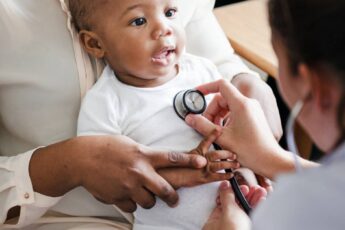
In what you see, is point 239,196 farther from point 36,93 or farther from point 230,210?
point 36,93

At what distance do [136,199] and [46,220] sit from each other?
270 mm

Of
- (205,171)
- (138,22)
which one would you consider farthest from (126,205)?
(138,22)

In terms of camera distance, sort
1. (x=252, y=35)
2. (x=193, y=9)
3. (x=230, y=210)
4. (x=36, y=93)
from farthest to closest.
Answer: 1. (x=252, y=35)
2. (x=193, y=9)
3. (x=36, y=93)
4. (x=230, y=210)

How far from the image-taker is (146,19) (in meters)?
1.19

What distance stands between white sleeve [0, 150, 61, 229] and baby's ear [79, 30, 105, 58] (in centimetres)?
26

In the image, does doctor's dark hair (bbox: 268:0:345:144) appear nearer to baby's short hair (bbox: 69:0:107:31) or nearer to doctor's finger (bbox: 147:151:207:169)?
doctor's finger (bbox: 147:151:207:169)

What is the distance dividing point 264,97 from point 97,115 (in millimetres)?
436

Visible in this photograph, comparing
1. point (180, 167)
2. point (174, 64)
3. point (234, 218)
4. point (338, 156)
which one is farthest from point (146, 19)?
point (338, 156)

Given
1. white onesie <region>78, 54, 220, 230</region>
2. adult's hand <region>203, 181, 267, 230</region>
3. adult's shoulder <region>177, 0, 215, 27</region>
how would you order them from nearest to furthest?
A: adult's hand <region>203, 181, 267, 230</region> → white onesie <region>78, 54, 220, 230</region> → adult's shoulder <region>177, 0, 215, 27</region>

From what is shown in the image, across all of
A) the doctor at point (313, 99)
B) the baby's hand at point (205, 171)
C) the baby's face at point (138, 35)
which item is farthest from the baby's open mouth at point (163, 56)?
the doctor at point (313, 99)

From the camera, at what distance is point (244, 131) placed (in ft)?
3.68

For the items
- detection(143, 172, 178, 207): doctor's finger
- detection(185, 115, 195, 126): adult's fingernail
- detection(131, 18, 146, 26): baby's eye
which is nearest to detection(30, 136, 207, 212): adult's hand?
detection(143, 172, 178, 207): doctor's finger

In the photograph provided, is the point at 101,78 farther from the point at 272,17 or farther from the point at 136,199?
the point at 272,17

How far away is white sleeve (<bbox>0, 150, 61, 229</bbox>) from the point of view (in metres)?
1.14
